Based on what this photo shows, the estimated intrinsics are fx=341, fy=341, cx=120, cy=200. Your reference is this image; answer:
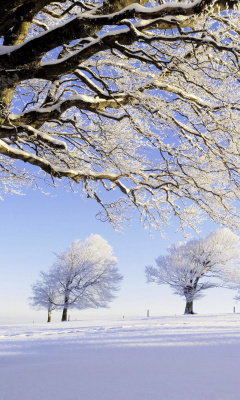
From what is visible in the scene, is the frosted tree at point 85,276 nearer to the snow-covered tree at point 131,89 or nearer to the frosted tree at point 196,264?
the frosted tree at point 196,264

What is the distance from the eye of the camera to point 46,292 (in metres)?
33.4

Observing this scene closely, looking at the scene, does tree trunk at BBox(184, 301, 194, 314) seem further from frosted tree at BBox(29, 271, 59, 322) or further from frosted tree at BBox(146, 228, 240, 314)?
frosted tree at BBox(29, 271, 59, 322)

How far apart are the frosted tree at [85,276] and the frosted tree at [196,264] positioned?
4700 millimetres

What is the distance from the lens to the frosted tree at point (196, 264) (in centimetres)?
3178

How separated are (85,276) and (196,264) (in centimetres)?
1042

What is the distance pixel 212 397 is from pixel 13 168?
7.95 meters

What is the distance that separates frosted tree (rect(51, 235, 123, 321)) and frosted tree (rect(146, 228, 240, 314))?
4.70 metres

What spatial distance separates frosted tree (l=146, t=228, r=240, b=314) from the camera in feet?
104

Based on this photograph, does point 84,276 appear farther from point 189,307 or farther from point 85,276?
point 189,307

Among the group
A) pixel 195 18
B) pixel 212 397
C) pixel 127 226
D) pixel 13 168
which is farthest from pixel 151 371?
pixel 13 168

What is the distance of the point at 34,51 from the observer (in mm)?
4711

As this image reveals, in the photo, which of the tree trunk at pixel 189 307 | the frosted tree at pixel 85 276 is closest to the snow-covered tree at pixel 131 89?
the frosted tree at pixel 85 276

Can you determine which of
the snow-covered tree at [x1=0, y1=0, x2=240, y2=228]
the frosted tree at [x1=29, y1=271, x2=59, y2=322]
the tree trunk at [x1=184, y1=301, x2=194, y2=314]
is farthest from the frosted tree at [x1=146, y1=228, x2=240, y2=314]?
the snow-covered tree at [x1=0, y1=0, x2=240, y2=228]

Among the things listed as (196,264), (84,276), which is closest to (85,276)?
(84,276)
